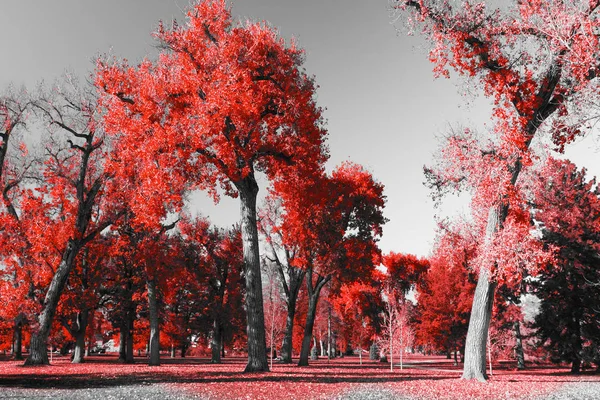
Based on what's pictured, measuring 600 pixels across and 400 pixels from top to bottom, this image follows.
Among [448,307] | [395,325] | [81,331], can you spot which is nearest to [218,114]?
[81,331]

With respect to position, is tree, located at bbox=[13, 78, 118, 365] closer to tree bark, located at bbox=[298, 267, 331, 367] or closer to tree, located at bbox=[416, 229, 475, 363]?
tree bark, located at bbox=[298, 267, 331, 367]

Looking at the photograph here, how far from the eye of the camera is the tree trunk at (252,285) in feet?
56.6

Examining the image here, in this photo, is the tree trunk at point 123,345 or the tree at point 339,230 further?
the tree trunk at point 123,345

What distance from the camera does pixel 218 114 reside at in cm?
1617

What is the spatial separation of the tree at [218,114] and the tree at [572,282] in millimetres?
23568

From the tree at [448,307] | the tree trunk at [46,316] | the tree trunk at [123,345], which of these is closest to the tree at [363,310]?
the tree at [448,307]

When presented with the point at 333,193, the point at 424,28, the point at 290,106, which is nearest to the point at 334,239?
the point at 333,193

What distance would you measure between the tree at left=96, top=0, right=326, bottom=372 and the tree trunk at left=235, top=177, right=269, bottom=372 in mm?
39

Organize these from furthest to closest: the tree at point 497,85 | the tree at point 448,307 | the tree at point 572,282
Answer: the tree at point 448,307 < the tree at point 572,282 < the tree at point 497,85

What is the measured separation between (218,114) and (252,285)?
6632 mm

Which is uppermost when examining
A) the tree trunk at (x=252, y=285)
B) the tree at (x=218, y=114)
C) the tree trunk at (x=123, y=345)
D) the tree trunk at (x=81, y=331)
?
the tree at (x=218, y=114)

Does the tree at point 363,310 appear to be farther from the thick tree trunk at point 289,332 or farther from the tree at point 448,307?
the thick tree trunk at point 289,332

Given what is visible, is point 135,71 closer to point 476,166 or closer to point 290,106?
point 290,106

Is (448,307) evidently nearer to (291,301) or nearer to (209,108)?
(291,301)
